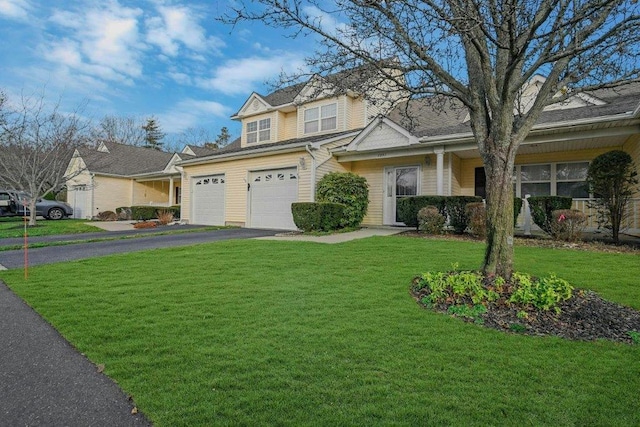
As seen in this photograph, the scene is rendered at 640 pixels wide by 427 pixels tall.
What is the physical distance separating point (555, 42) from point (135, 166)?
90.0 feet

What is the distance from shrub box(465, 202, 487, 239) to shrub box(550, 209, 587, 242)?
166cm

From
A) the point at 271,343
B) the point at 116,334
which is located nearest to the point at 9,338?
the point at 116,334

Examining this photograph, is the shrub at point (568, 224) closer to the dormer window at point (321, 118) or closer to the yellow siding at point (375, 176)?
the yellow siding at point (375, 176)

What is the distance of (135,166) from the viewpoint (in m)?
25.9

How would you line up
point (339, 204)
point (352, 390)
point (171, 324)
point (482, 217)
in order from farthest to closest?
1. point (339, 204)
2. point (482, 217)
3. point (171, 324)
4. point (352, 390)

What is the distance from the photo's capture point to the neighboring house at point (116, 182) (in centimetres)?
2248

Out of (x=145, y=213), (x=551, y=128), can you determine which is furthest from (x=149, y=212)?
(x=551, y=128)

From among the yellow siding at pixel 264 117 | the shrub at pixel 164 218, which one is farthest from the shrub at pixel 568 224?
the shrub at pixel 164 218

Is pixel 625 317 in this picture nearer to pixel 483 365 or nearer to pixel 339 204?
pixel 483 365

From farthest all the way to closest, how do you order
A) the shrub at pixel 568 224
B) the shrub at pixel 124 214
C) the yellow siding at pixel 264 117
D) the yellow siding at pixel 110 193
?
the yellow siding at pixel 110 193 < the shrub at pixel 124 214 < the yellow siding at pixel 264 117 < the shrub at pixel 568 224

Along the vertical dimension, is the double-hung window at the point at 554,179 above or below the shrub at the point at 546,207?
above

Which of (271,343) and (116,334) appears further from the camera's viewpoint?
(116,334)

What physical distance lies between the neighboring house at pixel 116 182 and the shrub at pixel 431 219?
15.5 meters

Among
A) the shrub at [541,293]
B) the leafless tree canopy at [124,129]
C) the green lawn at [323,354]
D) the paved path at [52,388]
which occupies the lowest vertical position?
the paved path at [52,388]
